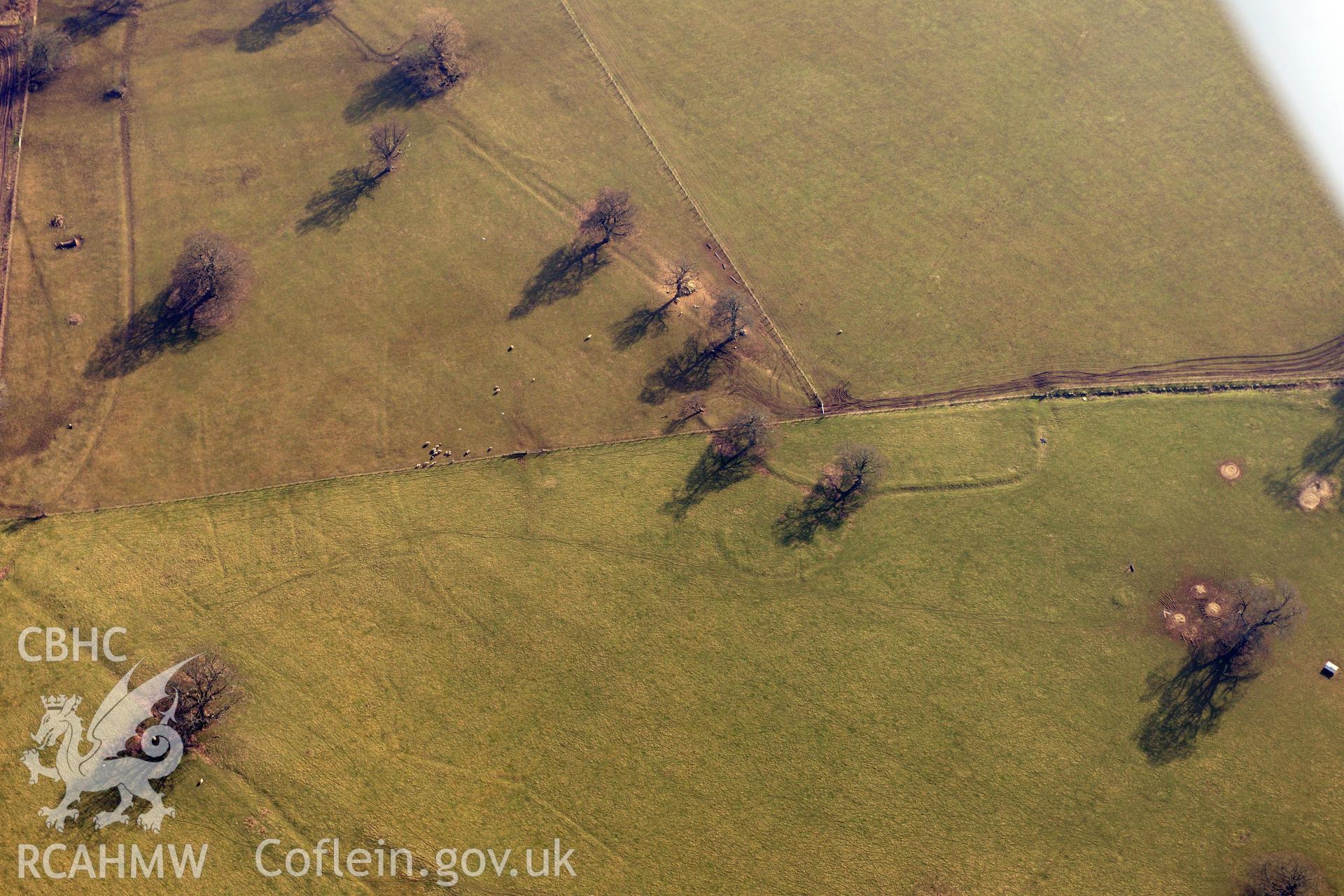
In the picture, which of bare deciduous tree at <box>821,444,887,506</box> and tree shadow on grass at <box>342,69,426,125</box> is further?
tree shadow on grass at <box>342,69,426,125</box>

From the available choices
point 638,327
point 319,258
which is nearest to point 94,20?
point 319,258

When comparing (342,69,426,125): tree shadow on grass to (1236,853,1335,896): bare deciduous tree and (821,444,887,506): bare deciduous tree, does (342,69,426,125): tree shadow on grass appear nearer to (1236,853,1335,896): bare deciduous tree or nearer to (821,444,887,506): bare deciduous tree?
(821,444,887,506): bare deciduous tree

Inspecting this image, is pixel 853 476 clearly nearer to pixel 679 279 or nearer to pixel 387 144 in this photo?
pixel 679 279

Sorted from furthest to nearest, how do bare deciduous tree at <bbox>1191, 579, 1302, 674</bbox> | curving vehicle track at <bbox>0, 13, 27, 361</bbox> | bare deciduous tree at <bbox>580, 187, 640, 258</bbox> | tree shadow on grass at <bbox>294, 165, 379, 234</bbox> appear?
bare deciduous tree at <bbox>580, 187, 640, 258</bbox>, tree shadow on grass at <bbox>294, 165, 379, 234</bbox>, curving vehicle track at <bbox>0, 13, 27, 361</bbox>, bare deciduous tree at <bbox>1191, 579, 1302, 674</bbox>

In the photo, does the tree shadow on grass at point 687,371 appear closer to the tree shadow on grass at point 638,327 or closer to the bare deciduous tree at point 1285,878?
the tree shadow on grass at point 638,327

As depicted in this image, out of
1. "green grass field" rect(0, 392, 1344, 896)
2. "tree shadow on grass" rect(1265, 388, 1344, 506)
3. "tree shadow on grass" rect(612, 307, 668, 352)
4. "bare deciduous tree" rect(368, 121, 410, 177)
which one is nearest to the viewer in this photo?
"green grass field" rect(0, 392, 1344, 896)

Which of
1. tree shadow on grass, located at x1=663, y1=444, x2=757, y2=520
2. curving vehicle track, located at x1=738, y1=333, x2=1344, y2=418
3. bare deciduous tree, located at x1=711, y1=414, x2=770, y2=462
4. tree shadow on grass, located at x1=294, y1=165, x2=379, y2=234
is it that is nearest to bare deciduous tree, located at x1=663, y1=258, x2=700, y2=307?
curving vehicle track, located at x1=738, y1=333, x2=1344, y2=418
